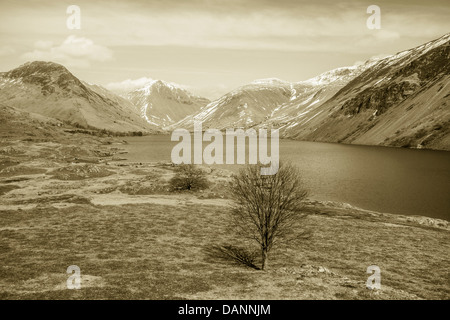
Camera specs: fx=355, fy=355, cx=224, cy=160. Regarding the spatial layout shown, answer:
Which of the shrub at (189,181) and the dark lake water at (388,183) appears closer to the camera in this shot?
the dark lake water at (388,183)

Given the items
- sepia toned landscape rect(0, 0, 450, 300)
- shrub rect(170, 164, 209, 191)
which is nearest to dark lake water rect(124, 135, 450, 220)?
sepia toned landscape rect(0, 0, 450, 300)

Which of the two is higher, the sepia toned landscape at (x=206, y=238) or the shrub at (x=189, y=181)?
the shrub at (x=189, y=181)

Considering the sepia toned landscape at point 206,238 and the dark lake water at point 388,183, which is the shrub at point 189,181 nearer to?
the sepia toned landscape at point 206,238

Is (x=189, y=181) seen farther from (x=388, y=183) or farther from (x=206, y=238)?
(x=388, y=183)

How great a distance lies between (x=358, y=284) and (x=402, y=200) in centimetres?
5934

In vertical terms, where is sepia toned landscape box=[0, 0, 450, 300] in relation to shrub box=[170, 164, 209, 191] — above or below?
below

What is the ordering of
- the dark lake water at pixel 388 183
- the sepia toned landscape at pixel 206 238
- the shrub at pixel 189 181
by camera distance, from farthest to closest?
1. the shrub at pixel 189 181
2. the dark lake water at pixel 388 183
3. the sepia toned landscape at pixel 206 238

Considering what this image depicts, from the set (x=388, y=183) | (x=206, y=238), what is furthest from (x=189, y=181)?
(x=388, y=183)

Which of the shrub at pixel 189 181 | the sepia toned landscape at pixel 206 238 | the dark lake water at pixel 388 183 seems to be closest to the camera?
the sepia toned landscape at pixel 206 238

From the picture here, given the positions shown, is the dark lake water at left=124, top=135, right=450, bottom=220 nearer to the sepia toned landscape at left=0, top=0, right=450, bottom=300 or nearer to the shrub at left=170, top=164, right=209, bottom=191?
the sepia toned landscape at left=0, top=0, right=450, bottom=300

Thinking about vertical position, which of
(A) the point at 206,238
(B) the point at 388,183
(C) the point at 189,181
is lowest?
(A) the point at 206,238

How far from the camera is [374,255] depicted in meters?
43.9

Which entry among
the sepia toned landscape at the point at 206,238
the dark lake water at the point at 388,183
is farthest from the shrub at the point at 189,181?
the dark lake water at the point at 388,183
